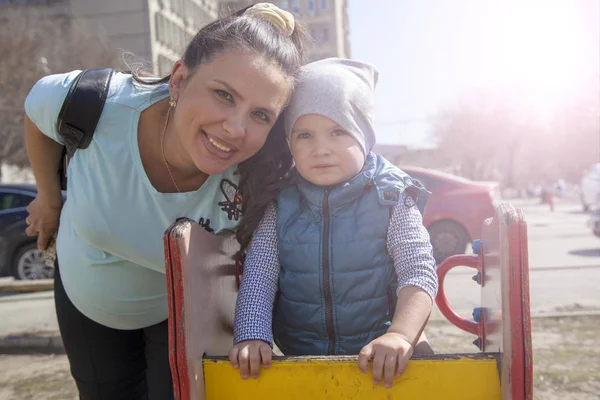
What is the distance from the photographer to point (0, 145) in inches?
709

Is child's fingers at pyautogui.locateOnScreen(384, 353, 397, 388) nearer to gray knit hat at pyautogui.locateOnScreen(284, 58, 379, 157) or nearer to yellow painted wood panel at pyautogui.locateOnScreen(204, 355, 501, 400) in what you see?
yellow painted wood panel at pyautogui.locateOnScreen(204, 355, 501, 400)

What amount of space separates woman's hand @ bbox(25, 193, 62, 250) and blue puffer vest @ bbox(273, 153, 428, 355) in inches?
35.9

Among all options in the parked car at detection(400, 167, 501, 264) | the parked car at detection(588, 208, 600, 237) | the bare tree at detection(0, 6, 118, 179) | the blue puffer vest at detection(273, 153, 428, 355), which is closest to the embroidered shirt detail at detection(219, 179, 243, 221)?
the blue puffer vest at detection(273, 153, 428, 355)

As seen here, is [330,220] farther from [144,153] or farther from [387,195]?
[144,153]

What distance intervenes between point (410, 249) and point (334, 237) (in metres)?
0.23

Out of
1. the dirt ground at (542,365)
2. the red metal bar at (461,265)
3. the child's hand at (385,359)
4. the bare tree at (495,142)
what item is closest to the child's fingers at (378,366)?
the child's hand at (385,359)

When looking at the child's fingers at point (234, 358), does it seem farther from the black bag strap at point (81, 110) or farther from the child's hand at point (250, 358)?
the black bag strap at point (81, 110)

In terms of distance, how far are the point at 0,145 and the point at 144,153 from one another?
18.6 metres

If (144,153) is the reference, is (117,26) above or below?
above

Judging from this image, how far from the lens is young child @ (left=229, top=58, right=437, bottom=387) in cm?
166

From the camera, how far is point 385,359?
1.29m

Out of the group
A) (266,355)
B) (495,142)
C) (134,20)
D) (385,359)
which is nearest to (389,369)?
(385,359)

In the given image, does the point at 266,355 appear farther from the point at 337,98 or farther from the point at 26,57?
the point at 26,57

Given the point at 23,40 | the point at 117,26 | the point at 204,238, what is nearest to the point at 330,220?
the point at 204,238
